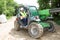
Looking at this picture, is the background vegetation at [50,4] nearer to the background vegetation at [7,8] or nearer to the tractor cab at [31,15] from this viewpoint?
the tractor cab at [31,15]

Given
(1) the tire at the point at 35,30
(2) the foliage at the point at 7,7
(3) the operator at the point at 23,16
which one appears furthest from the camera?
(2) the foliage at the point at 7,7

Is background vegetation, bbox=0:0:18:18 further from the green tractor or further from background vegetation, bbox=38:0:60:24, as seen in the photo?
the green tractor

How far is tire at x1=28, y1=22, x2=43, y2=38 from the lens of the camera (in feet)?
29.4

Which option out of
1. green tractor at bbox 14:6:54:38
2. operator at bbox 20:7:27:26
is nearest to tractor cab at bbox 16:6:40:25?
green tractor at bbox 14:6:54:38

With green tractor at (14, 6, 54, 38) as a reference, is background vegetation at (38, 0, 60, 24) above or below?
above

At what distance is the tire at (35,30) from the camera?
8953mm

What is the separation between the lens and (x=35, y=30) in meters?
9.37

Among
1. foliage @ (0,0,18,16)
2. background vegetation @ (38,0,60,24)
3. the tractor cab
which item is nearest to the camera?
the tractor cab

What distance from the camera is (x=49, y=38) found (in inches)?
343

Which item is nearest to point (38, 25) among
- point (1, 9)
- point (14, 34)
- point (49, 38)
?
point (49, 38)

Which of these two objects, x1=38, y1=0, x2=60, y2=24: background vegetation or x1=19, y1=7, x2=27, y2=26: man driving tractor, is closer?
x1=19, y1=7, x2=27, y2=26: man driving tractor

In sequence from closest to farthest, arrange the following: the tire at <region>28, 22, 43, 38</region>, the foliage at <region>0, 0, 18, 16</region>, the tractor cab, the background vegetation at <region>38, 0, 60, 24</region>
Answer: the tire at <region>28, 22, 43, 38</region>, the tractor cab, the background vegetation at <region>38, 0, 60, 24</region>, the foliage at <region>0, 0, 18, 16</region>

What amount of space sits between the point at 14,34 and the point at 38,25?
1506mm

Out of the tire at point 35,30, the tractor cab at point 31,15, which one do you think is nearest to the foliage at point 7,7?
the tractor cab at point 31,15
